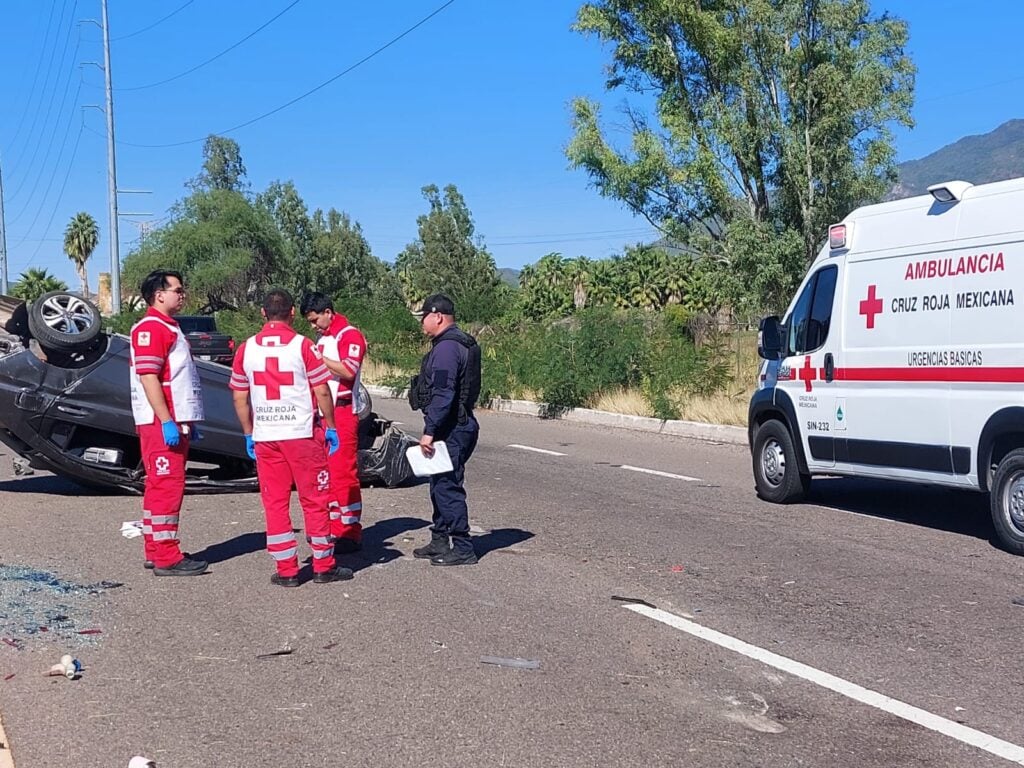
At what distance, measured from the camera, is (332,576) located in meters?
7.63

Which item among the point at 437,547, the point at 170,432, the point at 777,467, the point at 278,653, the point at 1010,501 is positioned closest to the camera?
the point at 278,653

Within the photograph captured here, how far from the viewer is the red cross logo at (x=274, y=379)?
24.1 feet

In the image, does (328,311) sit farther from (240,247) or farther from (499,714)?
(240,247)

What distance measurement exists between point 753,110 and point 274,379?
20.3 meters

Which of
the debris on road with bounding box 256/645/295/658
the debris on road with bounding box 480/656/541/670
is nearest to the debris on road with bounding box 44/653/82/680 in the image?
the debris on road with bounding box 256/645/295/658

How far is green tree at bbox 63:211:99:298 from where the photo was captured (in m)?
87.0

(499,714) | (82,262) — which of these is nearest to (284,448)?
(499,714)

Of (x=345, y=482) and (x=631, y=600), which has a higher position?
(x=345, y=482)

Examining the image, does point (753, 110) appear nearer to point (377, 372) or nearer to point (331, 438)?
point (377, 372)

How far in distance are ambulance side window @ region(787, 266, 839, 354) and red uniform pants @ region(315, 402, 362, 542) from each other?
410 centimetres

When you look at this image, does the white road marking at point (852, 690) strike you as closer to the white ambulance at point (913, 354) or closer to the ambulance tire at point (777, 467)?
the white ambulance at point (913, 354)

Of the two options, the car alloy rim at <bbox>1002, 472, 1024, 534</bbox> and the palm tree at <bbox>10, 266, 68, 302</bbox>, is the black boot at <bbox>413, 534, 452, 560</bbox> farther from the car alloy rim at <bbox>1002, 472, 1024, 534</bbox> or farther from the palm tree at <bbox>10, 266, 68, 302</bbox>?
the palm tree at <bbox>10, 266, 68, 302</bbox>

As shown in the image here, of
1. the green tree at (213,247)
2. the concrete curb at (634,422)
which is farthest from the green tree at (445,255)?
the concrete curb at (634,422)

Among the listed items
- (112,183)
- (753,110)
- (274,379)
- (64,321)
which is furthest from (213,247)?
(274,379)
